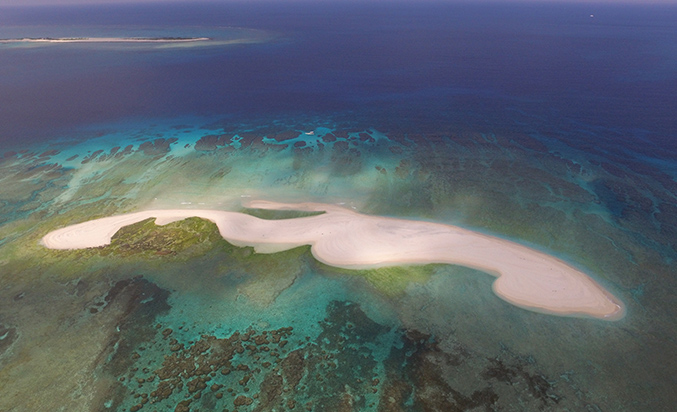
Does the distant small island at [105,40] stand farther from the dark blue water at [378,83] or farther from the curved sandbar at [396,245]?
the curved sandbar at [396,245]

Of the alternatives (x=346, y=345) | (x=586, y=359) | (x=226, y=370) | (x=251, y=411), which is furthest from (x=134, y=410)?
(x=586, y=359)

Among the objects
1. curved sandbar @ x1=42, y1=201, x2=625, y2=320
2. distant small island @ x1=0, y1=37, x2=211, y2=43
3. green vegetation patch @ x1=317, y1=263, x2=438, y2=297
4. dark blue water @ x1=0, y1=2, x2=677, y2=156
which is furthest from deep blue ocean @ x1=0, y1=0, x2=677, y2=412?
distant small island @ x1=0, y1=37, x2=211, y2=43

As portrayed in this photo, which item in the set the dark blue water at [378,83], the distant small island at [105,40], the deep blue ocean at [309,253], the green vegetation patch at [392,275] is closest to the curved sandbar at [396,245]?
the green vegetation patch at [392,275]

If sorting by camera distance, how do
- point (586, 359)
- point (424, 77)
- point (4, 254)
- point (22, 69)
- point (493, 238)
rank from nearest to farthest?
point (586, 359) < point (4, 254) < point (493, 238) < point (424, 77) < point (22, 69)

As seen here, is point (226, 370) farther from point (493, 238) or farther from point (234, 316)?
point (493, 238)

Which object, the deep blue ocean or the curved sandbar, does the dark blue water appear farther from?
the curved sandbar

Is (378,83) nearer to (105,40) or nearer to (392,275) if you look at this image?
(392,275)

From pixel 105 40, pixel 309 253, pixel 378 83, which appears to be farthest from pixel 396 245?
pixel 105 40
